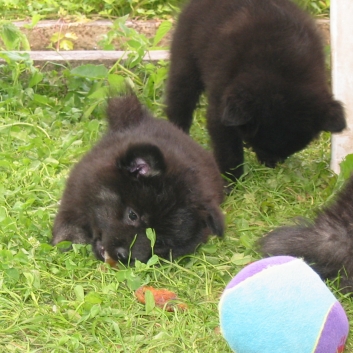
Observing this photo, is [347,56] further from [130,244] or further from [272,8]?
[130,244]

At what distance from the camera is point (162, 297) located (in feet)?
9.89

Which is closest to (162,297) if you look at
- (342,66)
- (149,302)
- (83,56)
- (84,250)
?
(149,302)

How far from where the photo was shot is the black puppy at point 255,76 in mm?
4277

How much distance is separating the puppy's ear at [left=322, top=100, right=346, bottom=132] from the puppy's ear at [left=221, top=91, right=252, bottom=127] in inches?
19.6

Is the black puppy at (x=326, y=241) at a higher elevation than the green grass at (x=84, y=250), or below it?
higher

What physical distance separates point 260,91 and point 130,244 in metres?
1.56

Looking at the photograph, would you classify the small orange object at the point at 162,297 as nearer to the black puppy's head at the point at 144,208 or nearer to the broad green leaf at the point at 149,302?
the broad green leaf at the point at 149,302

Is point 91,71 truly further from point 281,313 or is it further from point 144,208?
point 281,313

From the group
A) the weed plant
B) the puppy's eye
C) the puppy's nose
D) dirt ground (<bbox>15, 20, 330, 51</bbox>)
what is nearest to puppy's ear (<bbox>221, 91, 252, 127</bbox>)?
the weed plant

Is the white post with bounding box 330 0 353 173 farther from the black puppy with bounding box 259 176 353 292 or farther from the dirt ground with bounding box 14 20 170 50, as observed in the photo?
the dirt ground with bounding box 14 20 170 50

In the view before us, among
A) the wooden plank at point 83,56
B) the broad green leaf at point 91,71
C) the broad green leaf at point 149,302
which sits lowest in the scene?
the wooden plank at point 83,56

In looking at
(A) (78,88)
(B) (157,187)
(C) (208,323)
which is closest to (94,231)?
(B) (157,187)

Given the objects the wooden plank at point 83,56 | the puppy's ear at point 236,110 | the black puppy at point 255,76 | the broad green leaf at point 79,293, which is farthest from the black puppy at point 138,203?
the wooden plank at point 83,56

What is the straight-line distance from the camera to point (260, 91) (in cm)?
427
